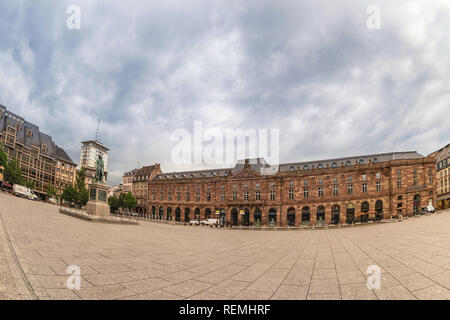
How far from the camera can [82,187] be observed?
5066cm

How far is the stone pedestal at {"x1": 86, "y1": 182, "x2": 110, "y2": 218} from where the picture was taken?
24.8 metres

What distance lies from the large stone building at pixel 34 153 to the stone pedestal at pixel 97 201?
63020 mm

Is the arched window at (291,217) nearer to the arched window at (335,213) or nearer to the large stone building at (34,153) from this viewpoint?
the arched window at (335,213)

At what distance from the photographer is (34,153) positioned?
7538cm

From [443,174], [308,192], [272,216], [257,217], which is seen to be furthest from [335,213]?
Answer: [443,174]

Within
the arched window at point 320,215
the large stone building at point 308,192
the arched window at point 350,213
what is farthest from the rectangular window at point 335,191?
the arched window at point 320,215

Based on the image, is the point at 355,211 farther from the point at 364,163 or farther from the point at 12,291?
the point at 12,291

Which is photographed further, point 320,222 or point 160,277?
point 320,222

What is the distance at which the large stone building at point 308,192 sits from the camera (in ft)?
143

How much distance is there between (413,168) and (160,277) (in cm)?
5606
